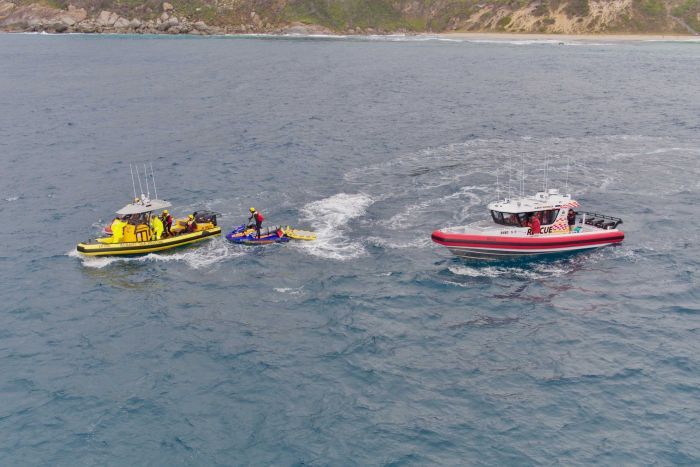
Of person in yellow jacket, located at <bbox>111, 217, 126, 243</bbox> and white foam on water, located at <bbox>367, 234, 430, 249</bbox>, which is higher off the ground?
person in yellow jacket, located at <bbox>111, 217, 126, 243</bbox>

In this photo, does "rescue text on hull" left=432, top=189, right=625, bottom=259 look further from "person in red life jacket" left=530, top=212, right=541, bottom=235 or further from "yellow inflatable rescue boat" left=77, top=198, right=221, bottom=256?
"yellow inflatable rescue boat" left=77, top=198, right=221, bottom=256

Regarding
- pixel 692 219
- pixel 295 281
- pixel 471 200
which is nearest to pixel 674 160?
pixel 692 219

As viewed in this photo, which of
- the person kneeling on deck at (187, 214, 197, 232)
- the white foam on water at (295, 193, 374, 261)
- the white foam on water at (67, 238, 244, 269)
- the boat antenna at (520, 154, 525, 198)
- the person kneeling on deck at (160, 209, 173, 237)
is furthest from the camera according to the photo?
the boat antenna at (520, 154, 525, 198)

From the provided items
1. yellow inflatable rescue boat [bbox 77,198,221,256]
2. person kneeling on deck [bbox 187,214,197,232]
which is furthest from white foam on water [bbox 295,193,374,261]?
person kneeling on deck [bbox 187,214,197,232]

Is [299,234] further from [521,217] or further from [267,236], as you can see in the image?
[521,217]

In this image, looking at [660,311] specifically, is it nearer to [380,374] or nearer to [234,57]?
[380,374]

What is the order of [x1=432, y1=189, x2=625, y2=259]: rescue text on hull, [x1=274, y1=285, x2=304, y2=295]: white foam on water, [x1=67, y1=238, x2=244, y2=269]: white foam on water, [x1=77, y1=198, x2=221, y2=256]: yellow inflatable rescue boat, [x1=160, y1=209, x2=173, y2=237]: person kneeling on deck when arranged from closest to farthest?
[x1=274, y1=285, x2=304, y2=295]: white foam on water < [x1=432, y1=189, x2=625, y2=259]: rescue text on hull < [x1=67, y1=238, x2=244, y2=269]: white foam on water < [x1=77, y1=198, x2=221, y2=256]: yellow inflatable rescue boat < [x1=160, y1=209, x2=173, y2=237]: person kneeling on deck
